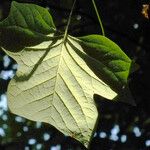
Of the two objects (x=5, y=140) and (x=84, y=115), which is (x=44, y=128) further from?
(x=84, y=115)

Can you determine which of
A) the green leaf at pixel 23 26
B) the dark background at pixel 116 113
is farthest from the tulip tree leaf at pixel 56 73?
the dark background at pixel 116 113

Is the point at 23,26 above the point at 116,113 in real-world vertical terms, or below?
above

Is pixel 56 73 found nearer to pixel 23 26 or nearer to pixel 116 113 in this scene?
pixel 23 26

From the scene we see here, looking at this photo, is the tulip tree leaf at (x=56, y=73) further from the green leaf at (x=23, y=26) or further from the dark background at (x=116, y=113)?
the dark background at (x=116, y=113)

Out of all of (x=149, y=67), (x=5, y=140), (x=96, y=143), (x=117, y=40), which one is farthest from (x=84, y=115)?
(x=5, y=140)

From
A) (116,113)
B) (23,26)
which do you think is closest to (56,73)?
(23,26)
